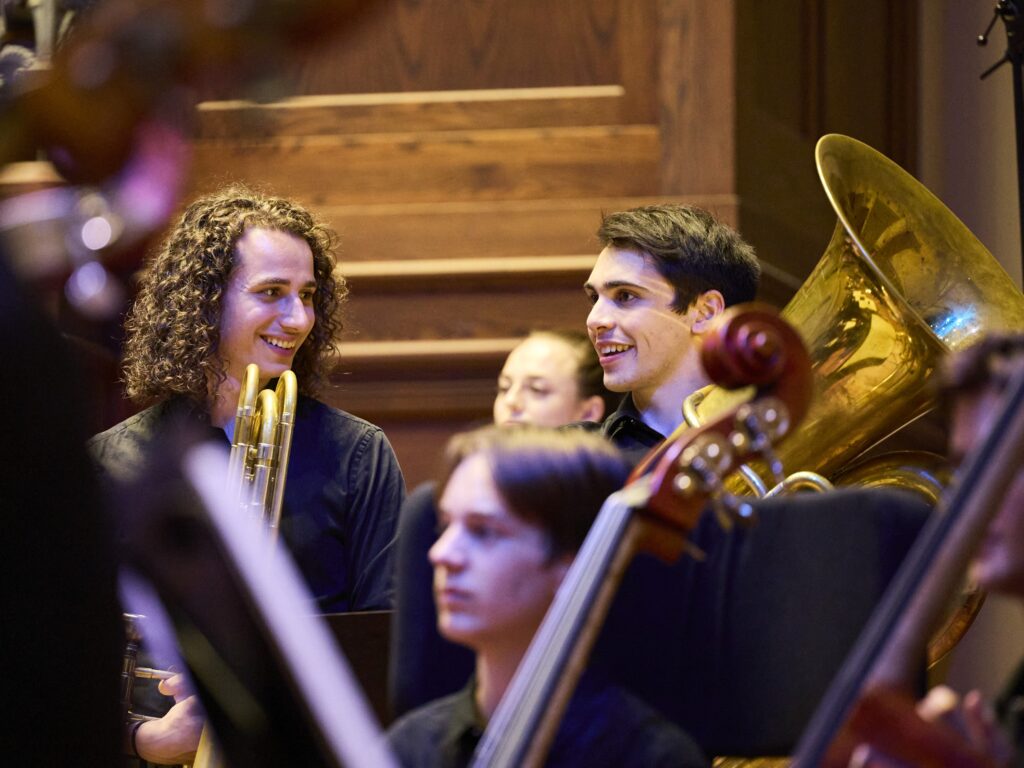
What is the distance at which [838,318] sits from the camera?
2.43m

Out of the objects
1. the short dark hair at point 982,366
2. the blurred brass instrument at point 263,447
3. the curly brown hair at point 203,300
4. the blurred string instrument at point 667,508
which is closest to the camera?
the short dark hair at point 982,366

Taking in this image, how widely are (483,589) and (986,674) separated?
3151 mm

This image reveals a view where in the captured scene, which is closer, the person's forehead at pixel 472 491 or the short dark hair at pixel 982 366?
the short dark hair at pixel 982 366

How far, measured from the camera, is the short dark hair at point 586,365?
10.8ft

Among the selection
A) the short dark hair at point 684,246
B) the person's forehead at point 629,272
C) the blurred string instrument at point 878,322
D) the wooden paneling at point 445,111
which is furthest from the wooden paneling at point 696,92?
the blurred string instrument at point 878,322

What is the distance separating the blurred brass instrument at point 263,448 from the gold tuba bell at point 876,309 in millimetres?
716

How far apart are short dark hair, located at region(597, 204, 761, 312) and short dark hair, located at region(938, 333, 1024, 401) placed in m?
1.69

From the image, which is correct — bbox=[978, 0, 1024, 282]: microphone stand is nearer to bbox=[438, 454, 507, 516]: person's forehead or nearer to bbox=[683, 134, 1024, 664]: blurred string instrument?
bbox=[683, 134, 1024, 664]: blurred string instrument

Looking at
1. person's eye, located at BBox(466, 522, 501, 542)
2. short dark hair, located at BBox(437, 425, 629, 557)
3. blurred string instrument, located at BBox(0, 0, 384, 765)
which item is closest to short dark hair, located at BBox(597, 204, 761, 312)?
short dark hair, located at BBox(437, 425, 629, 557)

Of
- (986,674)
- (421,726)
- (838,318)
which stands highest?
(838,318)

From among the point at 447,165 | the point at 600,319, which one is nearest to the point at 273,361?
the point at 600,319

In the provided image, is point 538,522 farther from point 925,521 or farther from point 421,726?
point 925,521

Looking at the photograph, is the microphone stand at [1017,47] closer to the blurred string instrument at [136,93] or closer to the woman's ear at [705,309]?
the woman's ear at [705,309]

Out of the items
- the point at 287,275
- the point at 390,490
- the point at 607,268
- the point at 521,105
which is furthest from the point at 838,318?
the point at 521,105
